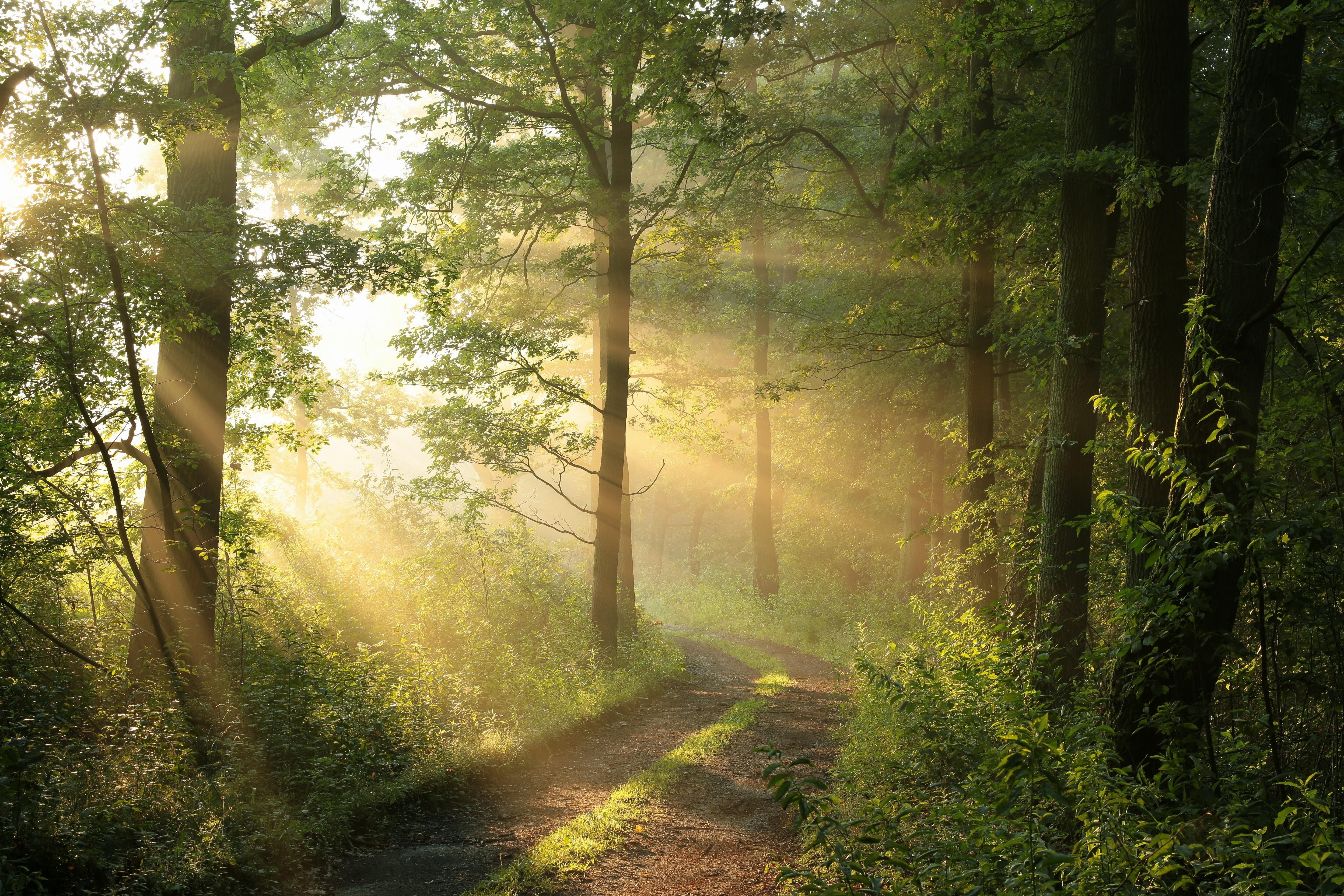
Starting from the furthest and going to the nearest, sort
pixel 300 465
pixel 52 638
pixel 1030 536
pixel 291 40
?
pixel 300 465 < pixel 1030 536 < pixel 291 40 < pixel 52 638

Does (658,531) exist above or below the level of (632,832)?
above

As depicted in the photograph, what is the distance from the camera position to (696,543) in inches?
1667

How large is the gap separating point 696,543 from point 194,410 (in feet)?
112

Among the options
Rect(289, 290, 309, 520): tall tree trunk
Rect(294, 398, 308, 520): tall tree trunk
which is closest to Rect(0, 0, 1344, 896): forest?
Rect(289, 290, 309, 520): tall tree trunk

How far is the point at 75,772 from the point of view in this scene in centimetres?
550

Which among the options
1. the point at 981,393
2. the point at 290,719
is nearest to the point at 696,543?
the point at 981,393

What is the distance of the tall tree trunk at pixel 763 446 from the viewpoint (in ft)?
80.0

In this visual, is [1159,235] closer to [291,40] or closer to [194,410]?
[291,40]

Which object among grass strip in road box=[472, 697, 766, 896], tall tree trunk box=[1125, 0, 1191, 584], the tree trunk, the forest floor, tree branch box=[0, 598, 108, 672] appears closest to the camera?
tree branch box=[0, 598, 108, 672]

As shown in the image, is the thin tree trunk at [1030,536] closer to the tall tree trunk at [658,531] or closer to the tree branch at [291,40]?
the tree branch at [291,40]

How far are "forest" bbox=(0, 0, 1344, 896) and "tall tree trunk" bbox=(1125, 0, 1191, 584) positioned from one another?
4 centimetres

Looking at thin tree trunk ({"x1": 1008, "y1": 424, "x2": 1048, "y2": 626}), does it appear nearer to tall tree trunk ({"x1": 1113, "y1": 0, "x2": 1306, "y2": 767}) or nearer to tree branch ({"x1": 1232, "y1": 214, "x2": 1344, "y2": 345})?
tall tree trunk ({"x1": 1113, "y1": 0, "x2": 1306, "y2": 767})

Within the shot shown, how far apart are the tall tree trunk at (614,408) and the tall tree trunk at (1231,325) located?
1069 cm

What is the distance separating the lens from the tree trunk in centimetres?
4153
